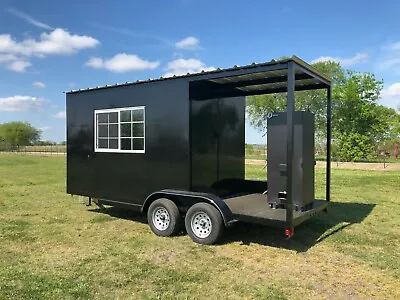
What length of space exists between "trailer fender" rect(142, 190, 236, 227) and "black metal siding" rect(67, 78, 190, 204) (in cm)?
19

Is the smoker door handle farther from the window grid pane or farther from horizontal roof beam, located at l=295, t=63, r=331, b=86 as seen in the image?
the window grid pane

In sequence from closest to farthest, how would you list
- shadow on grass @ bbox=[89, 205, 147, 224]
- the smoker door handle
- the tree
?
the smoker door handle
shadow on grass @ bbox=[89, 205, 147, 224]
the tree

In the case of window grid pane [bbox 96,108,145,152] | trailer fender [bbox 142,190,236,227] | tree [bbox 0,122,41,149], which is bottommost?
trailer fender [bbox 142,190,236,227]

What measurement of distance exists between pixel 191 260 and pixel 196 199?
134cm

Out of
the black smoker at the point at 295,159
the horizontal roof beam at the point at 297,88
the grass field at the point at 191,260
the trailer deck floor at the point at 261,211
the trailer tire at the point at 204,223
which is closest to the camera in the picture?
the grass field at the point at 191,260

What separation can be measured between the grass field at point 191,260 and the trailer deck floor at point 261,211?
0.50 meters

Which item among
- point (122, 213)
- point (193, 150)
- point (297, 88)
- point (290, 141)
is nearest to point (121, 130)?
point (193, 150)

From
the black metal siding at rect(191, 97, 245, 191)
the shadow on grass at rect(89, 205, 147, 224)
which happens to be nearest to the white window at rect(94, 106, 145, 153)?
the black metal siding at rect(191, 97, 245, 191)

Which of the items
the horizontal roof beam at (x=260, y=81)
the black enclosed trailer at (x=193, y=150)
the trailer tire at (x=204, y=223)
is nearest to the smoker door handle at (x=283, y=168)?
the black enclosed trailer at (x=193, y=150)

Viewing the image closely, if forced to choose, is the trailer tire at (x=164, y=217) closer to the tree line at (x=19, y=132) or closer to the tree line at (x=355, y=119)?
the tree line at (x=355, y=119)

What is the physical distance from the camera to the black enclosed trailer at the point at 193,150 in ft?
20.7

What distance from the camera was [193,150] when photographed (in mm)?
6965

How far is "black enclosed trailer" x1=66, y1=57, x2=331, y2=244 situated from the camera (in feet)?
20.7

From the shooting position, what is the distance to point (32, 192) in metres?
12.7
